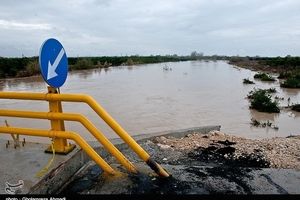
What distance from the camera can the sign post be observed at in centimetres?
316

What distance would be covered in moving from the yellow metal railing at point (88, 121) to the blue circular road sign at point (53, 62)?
157 millimetres

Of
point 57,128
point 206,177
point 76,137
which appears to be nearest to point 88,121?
point 76,137

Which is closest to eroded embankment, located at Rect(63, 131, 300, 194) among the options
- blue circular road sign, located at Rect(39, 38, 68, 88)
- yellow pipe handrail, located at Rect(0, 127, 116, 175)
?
yellow pipe handrail, located at Rect(0, 127, 116, 175)

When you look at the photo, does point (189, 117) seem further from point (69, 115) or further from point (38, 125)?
point (69, 115)

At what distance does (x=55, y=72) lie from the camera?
11.0ft

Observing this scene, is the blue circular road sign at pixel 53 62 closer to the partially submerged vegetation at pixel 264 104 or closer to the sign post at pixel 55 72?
the sign post at pixel 55 72

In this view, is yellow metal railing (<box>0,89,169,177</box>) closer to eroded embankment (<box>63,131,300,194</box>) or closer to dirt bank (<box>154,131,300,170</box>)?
eroded embankment (<box>63,131,300,194</box>)

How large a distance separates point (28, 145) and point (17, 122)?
718 cm

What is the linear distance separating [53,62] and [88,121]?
716 mm

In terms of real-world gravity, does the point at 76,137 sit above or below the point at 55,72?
below

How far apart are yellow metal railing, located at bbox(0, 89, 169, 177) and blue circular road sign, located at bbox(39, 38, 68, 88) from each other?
0.16 meters

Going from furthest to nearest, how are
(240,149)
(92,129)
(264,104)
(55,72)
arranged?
(264,104), (240,149), (55,72), (92,129)

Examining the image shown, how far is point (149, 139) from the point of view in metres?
5.55

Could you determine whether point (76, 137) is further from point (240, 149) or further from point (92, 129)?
point (240, 149)
